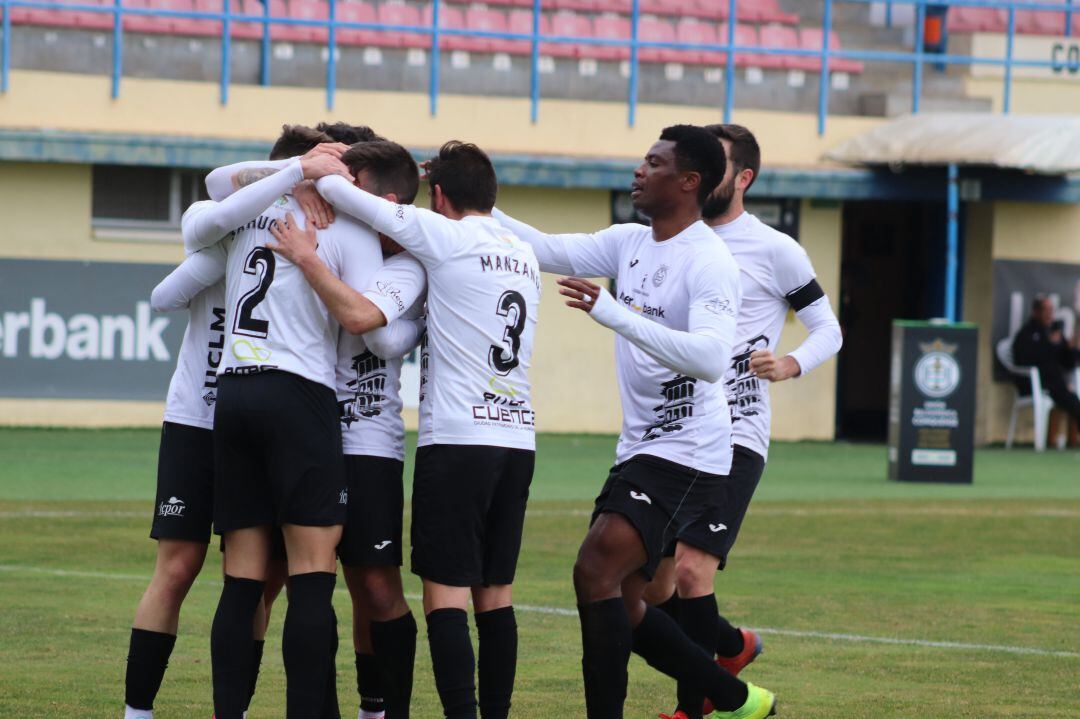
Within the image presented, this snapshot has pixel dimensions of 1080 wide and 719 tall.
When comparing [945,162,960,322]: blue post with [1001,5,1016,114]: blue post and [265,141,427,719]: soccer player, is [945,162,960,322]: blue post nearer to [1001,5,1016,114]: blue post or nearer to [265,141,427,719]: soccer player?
[1001,5,1016,114]: blue post

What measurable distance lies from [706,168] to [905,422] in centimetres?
1216

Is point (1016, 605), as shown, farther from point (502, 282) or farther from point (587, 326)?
point (587, 326)

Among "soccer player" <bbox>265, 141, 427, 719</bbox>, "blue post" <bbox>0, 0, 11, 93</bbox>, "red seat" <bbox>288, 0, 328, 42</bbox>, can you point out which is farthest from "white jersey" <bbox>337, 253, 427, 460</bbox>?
"red seat" <bbox>288, 0, 328, 42</bbox>

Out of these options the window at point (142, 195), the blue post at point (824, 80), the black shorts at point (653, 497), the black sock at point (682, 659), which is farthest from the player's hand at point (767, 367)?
the blue post at point (824, 80)

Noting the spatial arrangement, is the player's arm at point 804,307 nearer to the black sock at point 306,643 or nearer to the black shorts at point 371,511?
the black shorts at point 371,511

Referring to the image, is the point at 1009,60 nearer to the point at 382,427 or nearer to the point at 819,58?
the point at 819,58

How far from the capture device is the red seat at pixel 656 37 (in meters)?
24.0

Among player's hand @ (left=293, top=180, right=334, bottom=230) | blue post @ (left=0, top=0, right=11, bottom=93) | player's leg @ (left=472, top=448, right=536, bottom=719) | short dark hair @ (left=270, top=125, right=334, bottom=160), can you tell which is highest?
blue post @ (left=0, top=0, right=11, bottom=93)

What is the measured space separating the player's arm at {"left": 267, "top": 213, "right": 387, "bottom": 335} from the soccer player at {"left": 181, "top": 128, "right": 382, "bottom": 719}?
0.07m

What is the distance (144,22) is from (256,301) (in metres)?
16.8

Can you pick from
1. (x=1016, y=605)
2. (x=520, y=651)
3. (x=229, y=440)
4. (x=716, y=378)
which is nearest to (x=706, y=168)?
(x=716, y=378)

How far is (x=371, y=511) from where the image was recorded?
6.17 metres

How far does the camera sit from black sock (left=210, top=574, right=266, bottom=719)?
601 centimetres

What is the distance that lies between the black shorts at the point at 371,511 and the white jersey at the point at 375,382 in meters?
0.04
